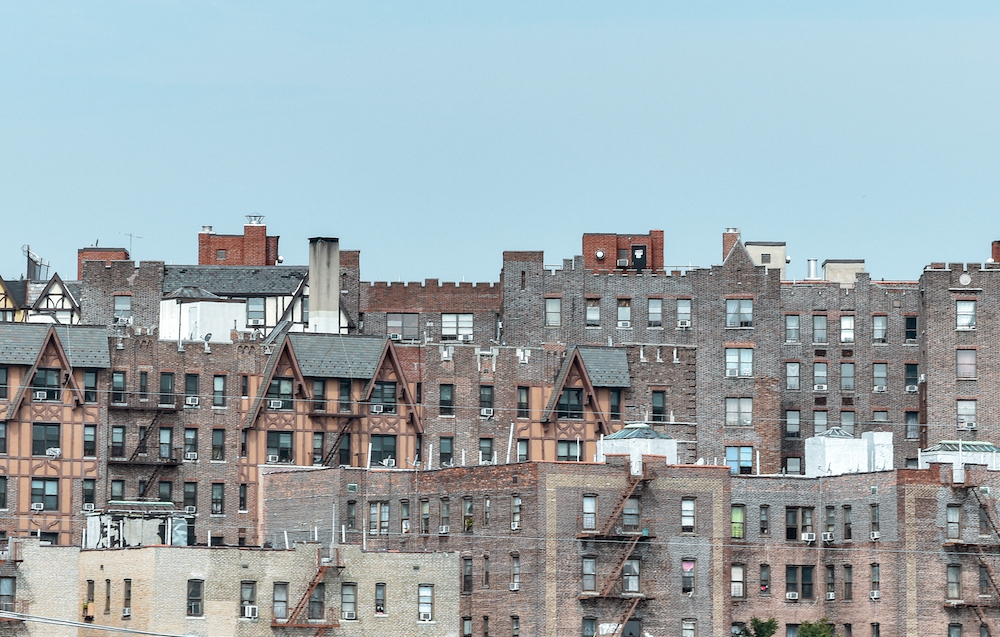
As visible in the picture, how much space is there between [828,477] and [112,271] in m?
50.4

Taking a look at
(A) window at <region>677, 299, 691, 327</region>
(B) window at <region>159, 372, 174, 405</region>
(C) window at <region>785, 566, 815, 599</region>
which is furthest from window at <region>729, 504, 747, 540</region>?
(B) window at <region>159, 372, 174, 405</region>

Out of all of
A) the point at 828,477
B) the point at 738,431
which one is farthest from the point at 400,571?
the point at 738,431

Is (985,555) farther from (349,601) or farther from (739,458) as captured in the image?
(349,601)

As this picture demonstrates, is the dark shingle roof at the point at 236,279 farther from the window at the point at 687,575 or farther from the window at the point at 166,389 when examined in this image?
the window at the point at 687,575

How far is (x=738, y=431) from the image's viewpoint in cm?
16650

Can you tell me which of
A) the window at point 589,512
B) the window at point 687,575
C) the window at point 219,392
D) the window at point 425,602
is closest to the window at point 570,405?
the window at point 219,392

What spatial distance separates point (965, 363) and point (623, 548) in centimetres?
3610

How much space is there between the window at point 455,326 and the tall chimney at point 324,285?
7.24 metres

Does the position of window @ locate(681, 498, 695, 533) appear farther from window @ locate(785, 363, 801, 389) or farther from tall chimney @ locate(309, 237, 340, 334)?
tall chimney @ locate(309, 237, 340, 334)

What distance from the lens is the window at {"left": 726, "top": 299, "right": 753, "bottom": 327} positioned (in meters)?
169

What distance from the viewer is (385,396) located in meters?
162

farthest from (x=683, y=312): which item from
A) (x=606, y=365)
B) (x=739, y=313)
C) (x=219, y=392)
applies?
(x=219, y=392)

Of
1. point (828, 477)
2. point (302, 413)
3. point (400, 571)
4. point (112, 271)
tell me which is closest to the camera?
point (400, 571)

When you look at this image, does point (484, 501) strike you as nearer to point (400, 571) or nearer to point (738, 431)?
point (400, 571)
